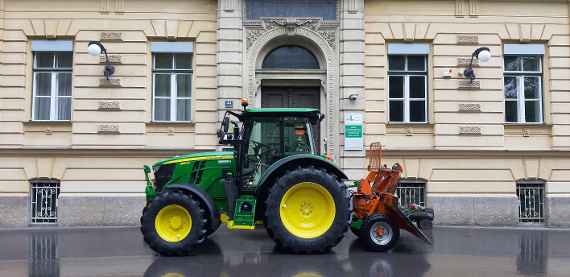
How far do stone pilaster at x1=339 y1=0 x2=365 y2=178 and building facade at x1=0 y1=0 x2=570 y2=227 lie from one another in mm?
37

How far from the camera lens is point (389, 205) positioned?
9195mm

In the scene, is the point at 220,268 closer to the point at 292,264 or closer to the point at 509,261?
the point at 292,264

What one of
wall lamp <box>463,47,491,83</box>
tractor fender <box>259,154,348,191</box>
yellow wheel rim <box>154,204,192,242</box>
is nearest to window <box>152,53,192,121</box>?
yellow wheel rim <box>154,204,192,242</box>

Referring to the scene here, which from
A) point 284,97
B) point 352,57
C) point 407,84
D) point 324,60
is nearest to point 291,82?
point 284,97

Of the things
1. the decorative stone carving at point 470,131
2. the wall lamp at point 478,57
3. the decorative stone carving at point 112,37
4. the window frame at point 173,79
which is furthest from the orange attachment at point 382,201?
Result: the decorative stone carving at point 112,37

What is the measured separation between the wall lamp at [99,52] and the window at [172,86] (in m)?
1.12

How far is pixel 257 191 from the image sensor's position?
8797 mm

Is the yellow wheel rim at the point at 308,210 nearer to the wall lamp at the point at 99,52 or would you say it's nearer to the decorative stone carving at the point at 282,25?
the decorative stone carving at the point at 282,25

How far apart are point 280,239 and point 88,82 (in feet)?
25.4

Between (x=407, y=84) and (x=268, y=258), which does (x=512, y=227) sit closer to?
(x=407, y=84)

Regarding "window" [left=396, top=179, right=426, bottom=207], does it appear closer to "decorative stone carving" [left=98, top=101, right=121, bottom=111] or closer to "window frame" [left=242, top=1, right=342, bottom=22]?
"window frame" [left=242, top=1, right=342, bottom=22]

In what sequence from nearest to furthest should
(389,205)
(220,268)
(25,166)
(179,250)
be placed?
(220,268) → (179,250) → (389,205) → (25,166)

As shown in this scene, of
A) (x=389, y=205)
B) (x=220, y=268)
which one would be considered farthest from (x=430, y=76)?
(x=220, y=268)

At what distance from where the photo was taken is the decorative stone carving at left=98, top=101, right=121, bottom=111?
13.4m
